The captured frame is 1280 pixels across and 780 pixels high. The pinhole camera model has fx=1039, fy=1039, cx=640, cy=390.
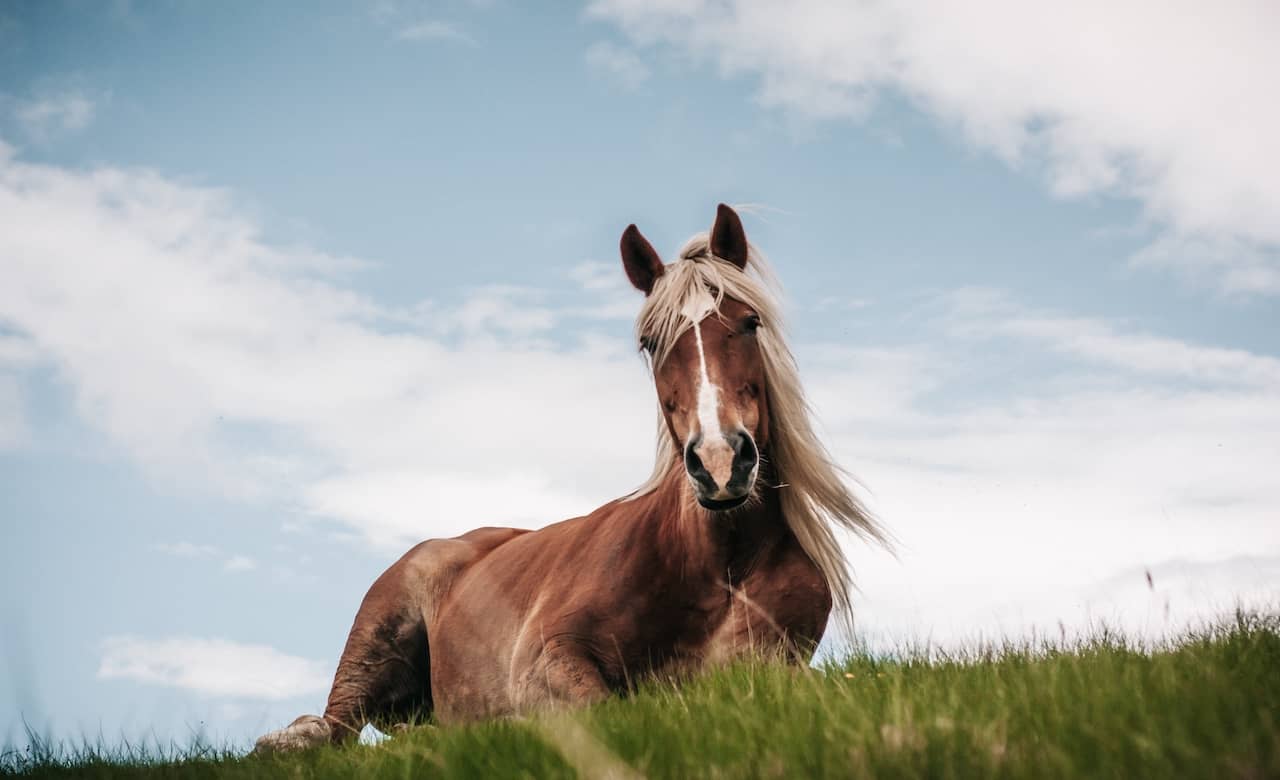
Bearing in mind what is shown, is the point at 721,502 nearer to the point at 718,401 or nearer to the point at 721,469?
the point at 721,469

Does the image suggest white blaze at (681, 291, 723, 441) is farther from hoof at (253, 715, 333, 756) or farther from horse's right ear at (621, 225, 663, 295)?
hoof at (253, 715, 333, 756)

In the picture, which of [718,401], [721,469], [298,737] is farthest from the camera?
[298,737]

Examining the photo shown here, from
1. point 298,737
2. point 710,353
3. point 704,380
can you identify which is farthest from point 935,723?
point 298,737

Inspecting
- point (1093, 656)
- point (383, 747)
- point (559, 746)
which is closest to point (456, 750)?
point (559, 746)

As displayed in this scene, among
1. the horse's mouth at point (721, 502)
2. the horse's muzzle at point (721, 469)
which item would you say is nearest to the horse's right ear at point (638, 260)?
the horse's muzzle at point (721, 469)

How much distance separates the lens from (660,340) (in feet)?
17.4

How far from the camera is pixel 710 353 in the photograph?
16.4ft

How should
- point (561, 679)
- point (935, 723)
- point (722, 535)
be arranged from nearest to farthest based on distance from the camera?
point (935, 723), point (722, 535), point (561, 679)

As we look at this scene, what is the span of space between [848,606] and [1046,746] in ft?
9.55

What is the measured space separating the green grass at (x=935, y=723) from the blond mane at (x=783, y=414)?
3.03ft

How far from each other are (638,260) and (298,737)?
433 cm

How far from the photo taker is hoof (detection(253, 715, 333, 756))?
7.04m

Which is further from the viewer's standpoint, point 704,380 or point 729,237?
point 729,237

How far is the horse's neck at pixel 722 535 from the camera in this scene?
5.36 meters
